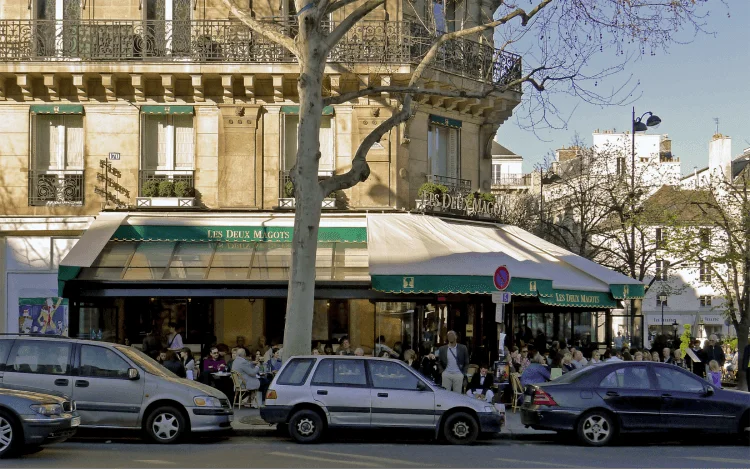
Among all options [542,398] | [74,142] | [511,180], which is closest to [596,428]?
[542,398]

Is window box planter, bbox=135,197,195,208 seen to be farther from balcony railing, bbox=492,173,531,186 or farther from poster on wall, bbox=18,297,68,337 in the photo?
balcony railing, bbox=492,173,531,186

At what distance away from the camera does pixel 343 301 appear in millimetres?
24266

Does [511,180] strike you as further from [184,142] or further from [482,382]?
[482,382]

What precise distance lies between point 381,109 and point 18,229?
8813 millimetres

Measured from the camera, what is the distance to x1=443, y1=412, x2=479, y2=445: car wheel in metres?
16.1

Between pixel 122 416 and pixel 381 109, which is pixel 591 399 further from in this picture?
pixel 381 109

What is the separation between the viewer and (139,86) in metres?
24.1

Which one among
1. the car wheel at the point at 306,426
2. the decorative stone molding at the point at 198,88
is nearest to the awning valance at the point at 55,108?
the decorative stone molding at the point at 198,88

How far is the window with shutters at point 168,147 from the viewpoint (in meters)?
24.5

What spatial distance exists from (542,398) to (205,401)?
5.16 meters

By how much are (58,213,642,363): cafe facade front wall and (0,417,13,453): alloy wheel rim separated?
27.4ft

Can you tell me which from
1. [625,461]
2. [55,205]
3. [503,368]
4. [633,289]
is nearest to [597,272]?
[633,289]

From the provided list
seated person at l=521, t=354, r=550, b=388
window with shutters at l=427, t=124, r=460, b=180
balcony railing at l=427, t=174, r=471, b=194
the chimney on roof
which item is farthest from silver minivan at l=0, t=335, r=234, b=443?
the chimney on roof

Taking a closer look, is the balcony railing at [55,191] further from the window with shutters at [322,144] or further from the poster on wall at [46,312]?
the window with shutters at [322,144]
